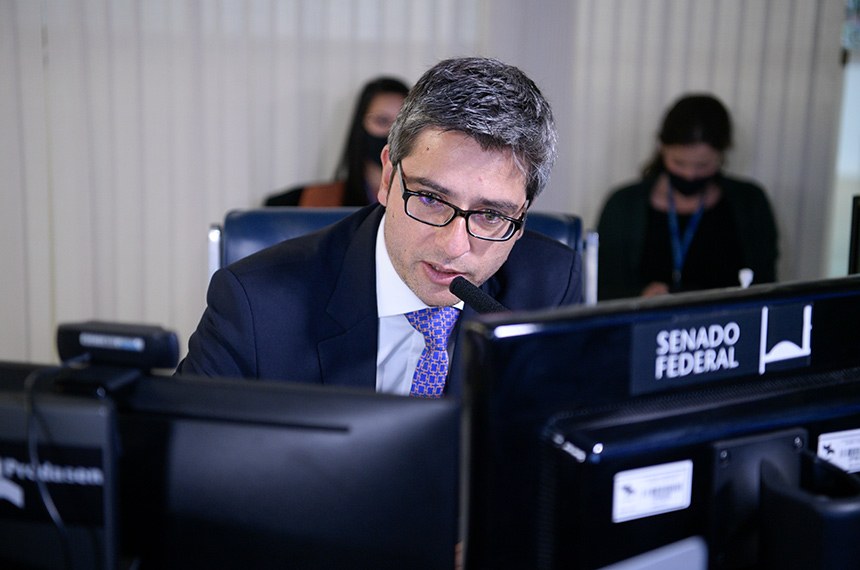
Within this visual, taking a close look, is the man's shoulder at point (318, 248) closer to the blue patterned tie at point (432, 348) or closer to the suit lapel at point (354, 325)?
the suit lapel at point (354, 325)

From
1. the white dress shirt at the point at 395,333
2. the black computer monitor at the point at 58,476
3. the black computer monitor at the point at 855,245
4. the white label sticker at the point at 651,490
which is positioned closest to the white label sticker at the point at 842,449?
the white label sticker at the point at 651,490

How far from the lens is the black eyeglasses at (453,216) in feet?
3.96

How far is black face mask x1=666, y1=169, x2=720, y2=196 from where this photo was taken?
116 inches

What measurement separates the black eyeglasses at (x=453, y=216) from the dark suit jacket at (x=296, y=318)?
5.2 inches

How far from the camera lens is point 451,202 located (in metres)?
1.20

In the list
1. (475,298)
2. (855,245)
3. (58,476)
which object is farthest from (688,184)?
(58,476)

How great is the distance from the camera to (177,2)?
294 cm

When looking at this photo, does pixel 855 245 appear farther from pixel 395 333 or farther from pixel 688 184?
pixel 688 184

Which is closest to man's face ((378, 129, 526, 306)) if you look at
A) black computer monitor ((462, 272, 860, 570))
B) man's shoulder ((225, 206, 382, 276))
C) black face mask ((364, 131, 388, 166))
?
man's shoulder ((225, 206, 382, 276))

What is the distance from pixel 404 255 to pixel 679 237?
193 centimetres

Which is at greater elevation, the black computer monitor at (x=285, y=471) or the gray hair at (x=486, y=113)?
the gray hair at (x=486, y=113)

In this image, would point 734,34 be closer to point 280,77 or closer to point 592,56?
point 592,56

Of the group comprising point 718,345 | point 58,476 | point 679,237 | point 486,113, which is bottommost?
point 679,237

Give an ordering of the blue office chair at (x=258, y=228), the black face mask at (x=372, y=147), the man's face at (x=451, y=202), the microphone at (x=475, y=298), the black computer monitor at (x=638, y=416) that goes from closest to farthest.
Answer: the black computer monitor at (x=638, y=416) < the microphone at (x=475, y=298) < the man's face at (x=451, y=202) < the blue office chair at (x=258, y=228) < the black face mask at (x=372, y=147)
